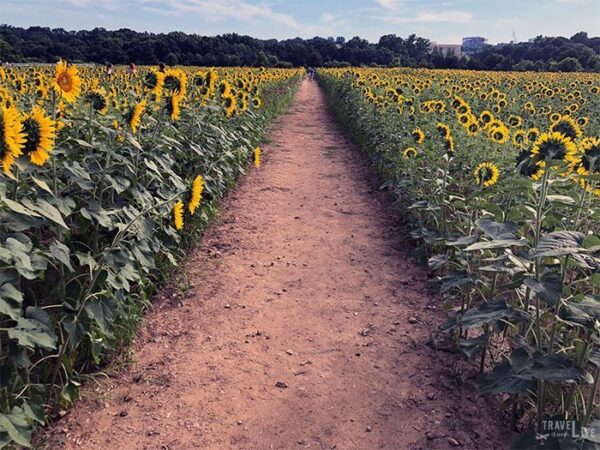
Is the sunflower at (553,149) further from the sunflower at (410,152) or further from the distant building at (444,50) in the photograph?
the distant building at (444,50)

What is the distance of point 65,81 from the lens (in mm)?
A: 3137

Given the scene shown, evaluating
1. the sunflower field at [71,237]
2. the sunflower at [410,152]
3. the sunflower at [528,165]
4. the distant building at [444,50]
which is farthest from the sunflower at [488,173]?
the distant building at [444,50]

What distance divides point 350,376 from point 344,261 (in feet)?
6.48

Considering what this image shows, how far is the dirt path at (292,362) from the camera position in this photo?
2797mm

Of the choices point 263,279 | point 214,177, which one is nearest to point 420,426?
point 263,279

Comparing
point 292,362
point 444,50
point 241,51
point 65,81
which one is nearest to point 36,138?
point 65,81

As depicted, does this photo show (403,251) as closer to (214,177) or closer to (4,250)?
(214,177)

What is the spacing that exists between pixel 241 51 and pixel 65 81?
163 ft

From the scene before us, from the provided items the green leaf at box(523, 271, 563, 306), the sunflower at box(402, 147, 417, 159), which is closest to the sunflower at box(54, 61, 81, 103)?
the green leaf at box(523, 271, 563, 306)

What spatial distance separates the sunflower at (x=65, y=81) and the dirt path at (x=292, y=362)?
1743 millimetres

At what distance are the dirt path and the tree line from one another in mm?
10778

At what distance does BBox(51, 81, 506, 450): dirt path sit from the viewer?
280 cm

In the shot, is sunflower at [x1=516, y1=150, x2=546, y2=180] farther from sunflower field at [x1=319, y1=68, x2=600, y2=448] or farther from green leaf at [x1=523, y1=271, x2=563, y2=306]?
green leaf at [x1=523, y1=271, x2=563, y2=306]

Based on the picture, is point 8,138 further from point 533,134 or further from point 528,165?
point 533,134
